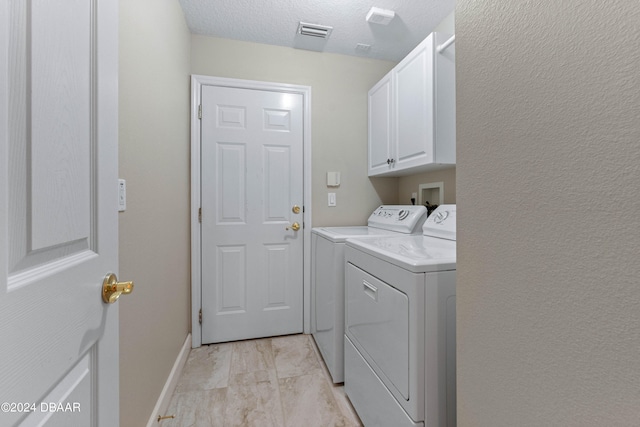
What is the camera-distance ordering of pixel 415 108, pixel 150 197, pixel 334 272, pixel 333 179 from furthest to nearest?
pixel 333 179 → pixel 415 108 → pixel 334 272 → pixel 150 197

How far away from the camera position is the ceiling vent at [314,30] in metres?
2.08

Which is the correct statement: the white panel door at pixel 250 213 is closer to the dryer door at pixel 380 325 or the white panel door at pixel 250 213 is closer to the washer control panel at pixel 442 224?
the dryer door at pixel 380 325

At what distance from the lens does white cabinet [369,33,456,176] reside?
1.69m

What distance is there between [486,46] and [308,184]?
1802 mm

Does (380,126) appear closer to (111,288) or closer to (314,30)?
(314,30)

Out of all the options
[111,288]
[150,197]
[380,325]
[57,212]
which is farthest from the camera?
[150,197]

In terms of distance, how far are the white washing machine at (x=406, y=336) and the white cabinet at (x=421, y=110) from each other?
2.50 ft

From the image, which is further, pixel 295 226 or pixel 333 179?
pixel 333 179

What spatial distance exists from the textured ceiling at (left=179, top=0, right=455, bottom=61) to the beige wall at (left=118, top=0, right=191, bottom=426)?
239 mm

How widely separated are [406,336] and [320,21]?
2140 millimetres

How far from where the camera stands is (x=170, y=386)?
1601mm

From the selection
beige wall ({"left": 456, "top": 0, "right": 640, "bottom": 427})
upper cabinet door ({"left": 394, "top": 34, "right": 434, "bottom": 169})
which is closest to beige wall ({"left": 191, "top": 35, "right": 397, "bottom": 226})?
upper cabinet door ({"left": 394, "top": 34, "right": 434, "bottom": 169})

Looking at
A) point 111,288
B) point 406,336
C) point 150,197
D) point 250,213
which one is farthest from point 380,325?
point 250,213

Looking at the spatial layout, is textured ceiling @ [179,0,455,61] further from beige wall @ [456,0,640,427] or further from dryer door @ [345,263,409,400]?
dryer door @ [345,263,409,400]
